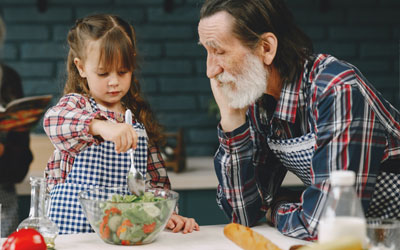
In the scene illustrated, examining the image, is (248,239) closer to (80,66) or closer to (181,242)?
(181,242)

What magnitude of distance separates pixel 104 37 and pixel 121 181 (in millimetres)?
420

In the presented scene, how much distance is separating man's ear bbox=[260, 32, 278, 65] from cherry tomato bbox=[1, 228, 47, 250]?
0.78 metres

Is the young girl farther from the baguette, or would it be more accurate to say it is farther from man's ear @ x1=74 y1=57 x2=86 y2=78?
the baguette

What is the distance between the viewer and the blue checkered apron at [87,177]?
1580 mm

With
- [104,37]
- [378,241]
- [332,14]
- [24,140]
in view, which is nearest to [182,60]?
[332,14]

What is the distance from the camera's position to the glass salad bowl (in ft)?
4.12

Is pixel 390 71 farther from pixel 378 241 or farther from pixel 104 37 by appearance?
pixel 378 241

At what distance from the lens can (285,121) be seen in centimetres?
162

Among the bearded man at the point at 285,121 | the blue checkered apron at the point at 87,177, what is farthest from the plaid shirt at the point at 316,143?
the blue checkered apron at the point at 87,177

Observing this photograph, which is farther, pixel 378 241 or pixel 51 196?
pixel 51 196

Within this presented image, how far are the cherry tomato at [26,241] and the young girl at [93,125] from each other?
1.16 ft

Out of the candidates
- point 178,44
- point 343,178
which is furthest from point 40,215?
point 178,44

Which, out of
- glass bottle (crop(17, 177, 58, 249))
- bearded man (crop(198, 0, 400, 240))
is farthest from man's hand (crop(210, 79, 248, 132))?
glass bottle (crop(17, 177, 58, 249))

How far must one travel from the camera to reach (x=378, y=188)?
148cm
